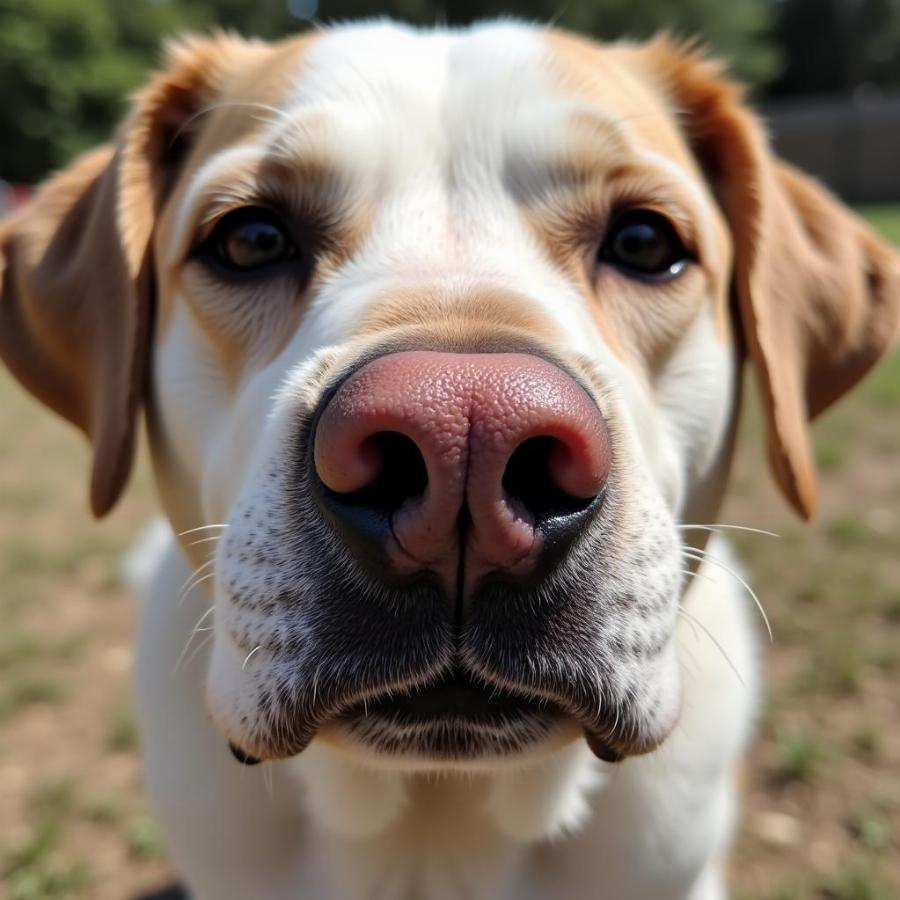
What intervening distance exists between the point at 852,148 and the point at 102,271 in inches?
1428

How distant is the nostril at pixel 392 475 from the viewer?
1378 mm

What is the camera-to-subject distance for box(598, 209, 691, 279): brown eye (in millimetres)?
2191

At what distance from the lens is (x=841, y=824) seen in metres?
3.51

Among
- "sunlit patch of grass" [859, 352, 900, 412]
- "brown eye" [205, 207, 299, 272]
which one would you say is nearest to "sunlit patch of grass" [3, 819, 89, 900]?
"brown eye" [205, 207, 299, 272]

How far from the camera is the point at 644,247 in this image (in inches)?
87.1

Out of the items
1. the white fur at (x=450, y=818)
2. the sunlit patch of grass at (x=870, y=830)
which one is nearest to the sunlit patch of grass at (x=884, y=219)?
the sunlit patch of grass at (x=870, y=830)

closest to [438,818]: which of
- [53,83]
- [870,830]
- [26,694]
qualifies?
[870,830]

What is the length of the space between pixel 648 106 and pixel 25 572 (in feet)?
16.8

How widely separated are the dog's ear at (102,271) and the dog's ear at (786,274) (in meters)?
1.42

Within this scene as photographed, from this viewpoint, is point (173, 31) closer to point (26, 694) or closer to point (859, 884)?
point (26, 694)

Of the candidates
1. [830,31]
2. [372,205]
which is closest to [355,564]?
[372,205]

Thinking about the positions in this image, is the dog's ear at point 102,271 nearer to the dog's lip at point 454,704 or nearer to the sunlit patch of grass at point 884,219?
the dog's lip at point 454,704

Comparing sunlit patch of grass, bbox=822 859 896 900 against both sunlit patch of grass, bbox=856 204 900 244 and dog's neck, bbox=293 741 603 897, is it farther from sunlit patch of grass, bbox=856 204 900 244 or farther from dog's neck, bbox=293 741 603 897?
sunlit patch of grass, bbox=856 204 900 244

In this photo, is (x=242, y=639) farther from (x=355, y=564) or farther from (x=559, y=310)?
(x=559, y=310)
